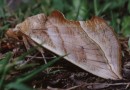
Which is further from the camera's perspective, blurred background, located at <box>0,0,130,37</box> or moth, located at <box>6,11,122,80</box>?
blurred background, located at <box>0,0,130,37</box>

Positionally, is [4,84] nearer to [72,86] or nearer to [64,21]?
[72,86]

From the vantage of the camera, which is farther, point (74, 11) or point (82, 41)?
point (74, 11)

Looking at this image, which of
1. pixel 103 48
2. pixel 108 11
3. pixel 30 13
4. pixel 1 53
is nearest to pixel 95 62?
pixel 103 48

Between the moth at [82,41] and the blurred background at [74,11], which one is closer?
the moth at [82,41]
